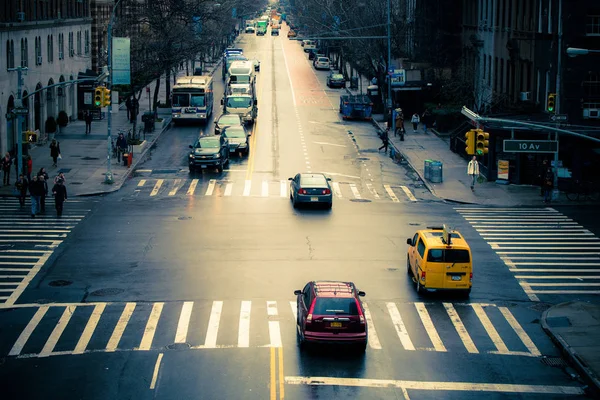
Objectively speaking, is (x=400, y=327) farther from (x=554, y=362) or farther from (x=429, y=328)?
(x=554, y=362)

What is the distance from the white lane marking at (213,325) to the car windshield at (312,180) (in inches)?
644

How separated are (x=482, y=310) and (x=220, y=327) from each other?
312 inches

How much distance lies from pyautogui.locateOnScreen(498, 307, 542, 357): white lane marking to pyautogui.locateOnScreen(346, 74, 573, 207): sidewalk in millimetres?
18811

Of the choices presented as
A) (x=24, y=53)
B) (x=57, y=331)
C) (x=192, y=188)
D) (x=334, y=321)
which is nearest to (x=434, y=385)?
(x=334, y=321)

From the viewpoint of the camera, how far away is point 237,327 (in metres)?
26.5

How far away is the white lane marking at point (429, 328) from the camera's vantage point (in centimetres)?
2538

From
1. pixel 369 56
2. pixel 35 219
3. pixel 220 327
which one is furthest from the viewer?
pixel 369 56

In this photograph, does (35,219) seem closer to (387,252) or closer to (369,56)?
(387,252)

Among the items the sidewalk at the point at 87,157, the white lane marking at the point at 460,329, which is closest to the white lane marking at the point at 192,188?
the sidewalk at the point at 87,157

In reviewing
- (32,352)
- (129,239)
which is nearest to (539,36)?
(129,239)

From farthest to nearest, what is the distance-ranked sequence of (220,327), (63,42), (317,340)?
(63,42) → (220,327) → (317,340)

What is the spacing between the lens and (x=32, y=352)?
24.3m

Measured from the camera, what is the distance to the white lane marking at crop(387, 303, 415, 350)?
25.3 metres

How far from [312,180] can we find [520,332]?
63.9 feet
